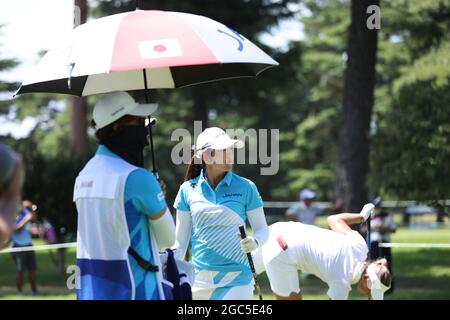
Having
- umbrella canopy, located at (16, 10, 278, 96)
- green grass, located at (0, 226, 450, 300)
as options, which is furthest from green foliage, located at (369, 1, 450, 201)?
umbrella canopy, located at (16, 10, 278, 96)

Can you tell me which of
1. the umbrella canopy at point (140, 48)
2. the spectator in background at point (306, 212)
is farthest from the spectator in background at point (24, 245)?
the umbrella canopy at point (140, 48)

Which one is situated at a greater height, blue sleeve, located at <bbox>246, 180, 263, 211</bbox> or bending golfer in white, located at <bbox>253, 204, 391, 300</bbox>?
blue sleeve, located at <bbox>246, 180, 263, 211</bbox>

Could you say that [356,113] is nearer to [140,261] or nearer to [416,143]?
[416,143]

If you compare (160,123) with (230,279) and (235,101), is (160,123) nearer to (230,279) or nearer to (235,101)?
(235,101)

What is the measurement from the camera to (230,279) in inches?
250

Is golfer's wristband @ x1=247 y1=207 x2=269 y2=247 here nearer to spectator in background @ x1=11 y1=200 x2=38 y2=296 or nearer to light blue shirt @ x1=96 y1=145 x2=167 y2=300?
light blue shirt @ x1=96 y1=145 x2=167 y2=300

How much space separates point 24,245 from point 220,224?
10.3 m

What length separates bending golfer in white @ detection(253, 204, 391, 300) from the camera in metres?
7.09

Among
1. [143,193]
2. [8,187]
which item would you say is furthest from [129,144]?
[8,187]

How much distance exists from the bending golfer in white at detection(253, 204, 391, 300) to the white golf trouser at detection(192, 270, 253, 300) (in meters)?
1.06

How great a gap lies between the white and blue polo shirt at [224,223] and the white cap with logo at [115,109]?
1.79 metres

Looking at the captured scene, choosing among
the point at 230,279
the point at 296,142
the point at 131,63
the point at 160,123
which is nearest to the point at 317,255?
the point at 230,279

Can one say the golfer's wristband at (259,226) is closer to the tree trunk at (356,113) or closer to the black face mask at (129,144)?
the black face mask at (129,144)

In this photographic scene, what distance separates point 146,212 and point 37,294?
1123cm
